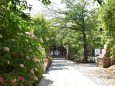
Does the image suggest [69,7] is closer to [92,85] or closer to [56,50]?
[92,85]

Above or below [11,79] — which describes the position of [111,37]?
above

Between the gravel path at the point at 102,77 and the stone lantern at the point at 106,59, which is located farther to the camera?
the stone lantern at the point at 106,59

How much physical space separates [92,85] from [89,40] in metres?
27.0

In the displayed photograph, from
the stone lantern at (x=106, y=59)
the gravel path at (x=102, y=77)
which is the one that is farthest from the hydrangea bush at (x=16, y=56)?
the stone lantern at (x=106, y=59)

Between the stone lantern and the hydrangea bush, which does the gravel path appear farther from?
the hydrangea bush

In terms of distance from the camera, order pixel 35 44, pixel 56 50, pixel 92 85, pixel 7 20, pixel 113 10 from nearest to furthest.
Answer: pixel 7 20
pixel 35 44
pixel 92 85
pixel 113 10
pixel 56 50

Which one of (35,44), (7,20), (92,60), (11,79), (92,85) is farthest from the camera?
(92,60)

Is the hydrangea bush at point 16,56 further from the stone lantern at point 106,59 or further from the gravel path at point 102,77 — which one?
the stone lantern at point 106,59

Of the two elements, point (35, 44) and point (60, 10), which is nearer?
point (35, 44)

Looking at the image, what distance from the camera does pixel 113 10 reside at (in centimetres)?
1989

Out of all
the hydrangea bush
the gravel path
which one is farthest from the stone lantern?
the hydrangea bush

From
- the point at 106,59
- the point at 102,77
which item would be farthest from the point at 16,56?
the point at 106,59

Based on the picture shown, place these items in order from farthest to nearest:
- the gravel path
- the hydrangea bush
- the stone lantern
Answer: the stone lantern < the gravel path < the hydrangea bush

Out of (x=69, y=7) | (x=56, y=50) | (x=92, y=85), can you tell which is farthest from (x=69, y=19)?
(x=56, y=50)
